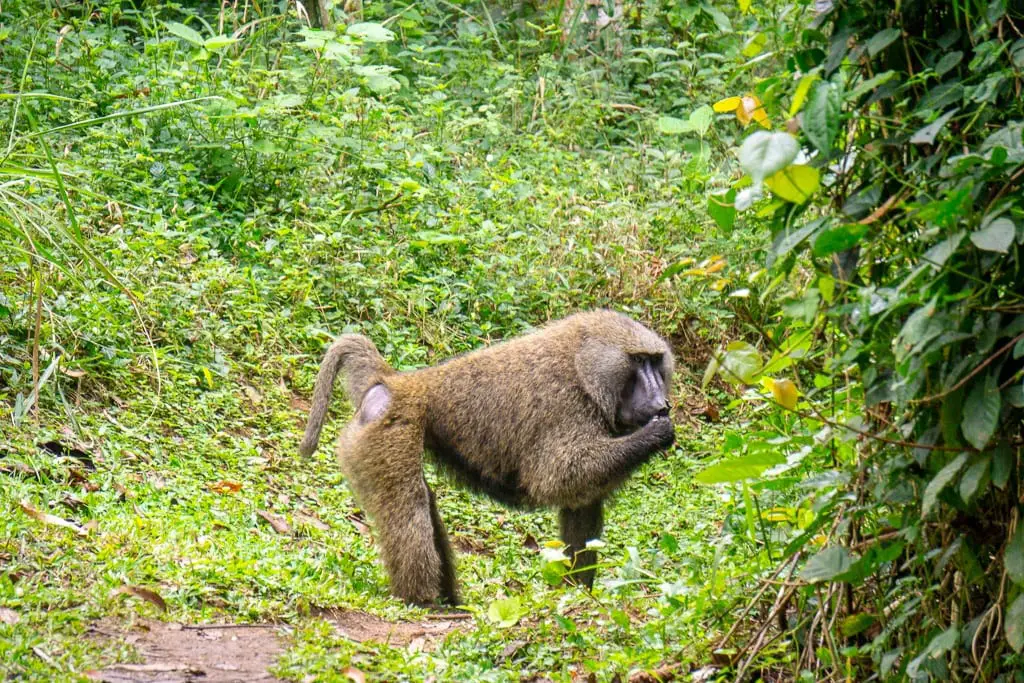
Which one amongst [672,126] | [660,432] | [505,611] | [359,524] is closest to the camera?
[505,611]

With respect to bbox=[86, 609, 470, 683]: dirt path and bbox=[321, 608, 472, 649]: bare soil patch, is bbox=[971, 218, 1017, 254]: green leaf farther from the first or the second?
bbox=[321, 608, 472, 649]: bare soil patch

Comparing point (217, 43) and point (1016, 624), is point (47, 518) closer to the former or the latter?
point (1016, 624)

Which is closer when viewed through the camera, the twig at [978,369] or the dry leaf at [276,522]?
the twig at [978,369]

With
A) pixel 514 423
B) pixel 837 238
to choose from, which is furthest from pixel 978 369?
pixel 514 423

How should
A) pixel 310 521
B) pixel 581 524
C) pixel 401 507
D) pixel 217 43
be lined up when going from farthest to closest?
1. pixel 217 43
2. pixel 310 521
3. pixel 581 524
4. pixel 401 507

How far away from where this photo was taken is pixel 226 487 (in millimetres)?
6266

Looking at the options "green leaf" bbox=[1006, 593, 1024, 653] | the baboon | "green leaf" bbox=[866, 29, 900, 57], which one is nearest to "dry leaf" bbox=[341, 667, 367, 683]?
the baboon

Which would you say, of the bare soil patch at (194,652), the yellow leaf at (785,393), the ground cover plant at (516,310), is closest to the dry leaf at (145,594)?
the ground cover plant at (516,310)

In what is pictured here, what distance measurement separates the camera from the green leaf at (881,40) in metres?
2.83

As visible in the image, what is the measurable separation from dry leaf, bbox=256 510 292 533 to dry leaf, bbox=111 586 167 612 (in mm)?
1681

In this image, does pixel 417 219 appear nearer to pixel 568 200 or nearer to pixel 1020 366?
pixel 568 200

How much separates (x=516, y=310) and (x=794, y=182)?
18.8 ft

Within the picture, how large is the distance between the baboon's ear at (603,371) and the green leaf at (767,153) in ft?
12.4

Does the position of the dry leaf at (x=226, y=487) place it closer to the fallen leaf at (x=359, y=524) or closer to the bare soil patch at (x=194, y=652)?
the fallen leaf at (x=359, y=524)
